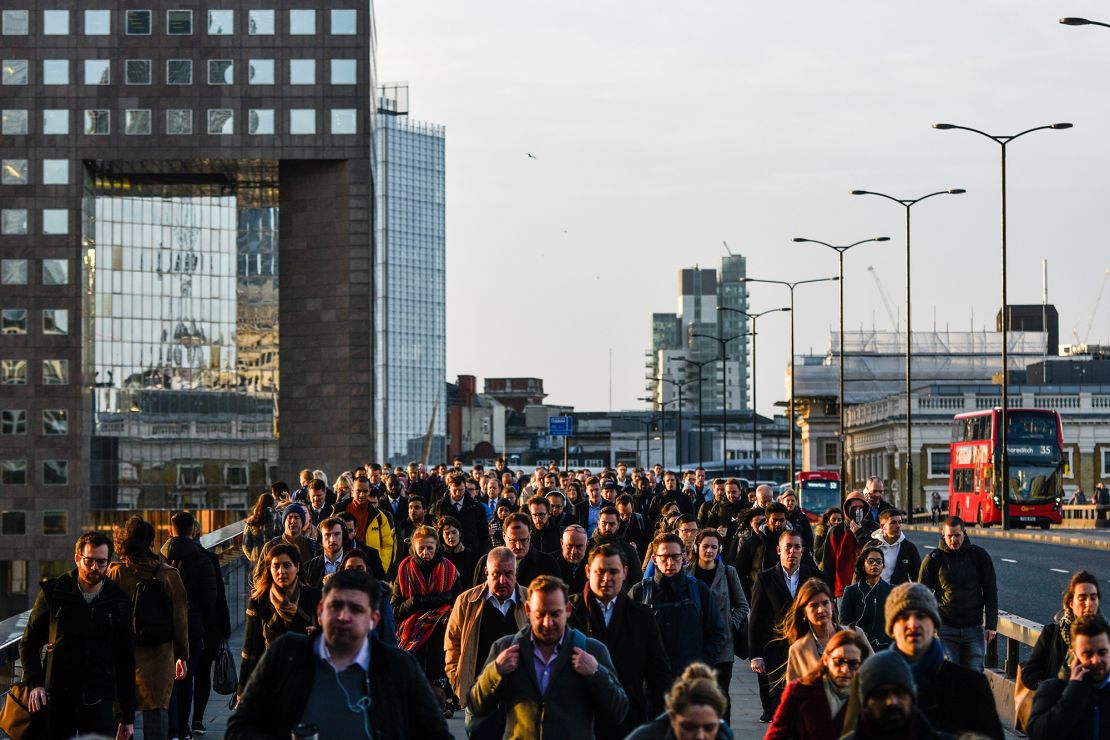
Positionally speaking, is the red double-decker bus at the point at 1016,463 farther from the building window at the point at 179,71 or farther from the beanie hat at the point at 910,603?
the beanie hat at the point at 910,603

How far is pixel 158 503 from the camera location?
9925 cm

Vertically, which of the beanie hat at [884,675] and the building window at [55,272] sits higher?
the building window at [55,272]

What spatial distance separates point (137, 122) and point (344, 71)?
10751 millimetres

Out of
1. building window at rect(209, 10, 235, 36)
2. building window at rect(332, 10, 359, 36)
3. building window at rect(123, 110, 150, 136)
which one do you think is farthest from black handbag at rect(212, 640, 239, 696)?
building window at rect(123, 110, 150, 136)

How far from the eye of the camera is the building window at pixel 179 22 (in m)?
87.3

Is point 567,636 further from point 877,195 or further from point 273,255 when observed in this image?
point 273,255

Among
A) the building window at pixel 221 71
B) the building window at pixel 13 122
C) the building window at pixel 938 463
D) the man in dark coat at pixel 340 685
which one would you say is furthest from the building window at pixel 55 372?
the man in dark coat at pixel 340 685

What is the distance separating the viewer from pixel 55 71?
89438 mm

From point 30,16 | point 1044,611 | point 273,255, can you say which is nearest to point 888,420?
point 273,255

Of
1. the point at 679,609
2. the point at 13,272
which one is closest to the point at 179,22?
the point at 13,272

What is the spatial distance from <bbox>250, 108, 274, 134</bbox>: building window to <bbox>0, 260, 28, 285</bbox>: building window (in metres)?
18.7

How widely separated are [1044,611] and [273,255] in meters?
78.3

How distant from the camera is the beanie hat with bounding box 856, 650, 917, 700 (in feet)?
19.6

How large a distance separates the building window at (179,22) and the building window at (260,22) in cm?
326
